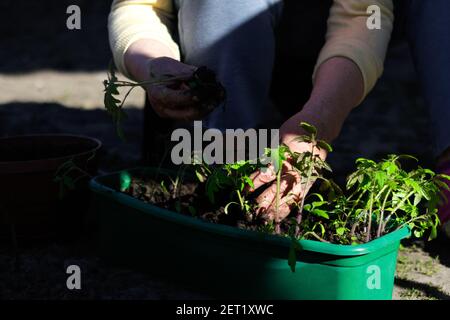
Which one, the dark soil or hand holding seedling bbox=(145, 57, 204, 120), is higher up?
hand holding seedling bbox=(145, 57, 204, 120)

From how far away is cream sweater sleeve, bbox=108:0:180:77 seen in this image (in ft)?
5.05

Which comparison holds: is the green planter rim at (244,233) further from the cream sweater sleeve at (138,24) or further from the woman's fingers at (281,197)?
the cream sweater sleeve at (138,24)

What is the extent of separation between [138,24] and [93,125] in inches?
43.0

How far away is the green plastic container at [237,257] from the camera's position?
117 cm

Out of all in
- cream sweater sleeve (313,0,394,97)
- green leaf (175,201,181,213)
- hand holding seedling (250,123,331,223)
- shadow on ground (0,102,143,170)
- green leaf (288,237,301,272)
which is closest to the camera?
green leaf (288,237,301,272)

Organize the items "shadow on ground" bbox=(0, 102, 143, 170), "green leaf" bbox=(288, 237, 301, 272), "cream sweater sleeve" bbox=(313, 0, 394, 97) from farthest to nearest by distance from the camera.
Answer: "shadow on ground" bbox=(0, 102, 143, 170) → "cream sweater sleeve" bbox=(313, 0, 394, 97) → "green leaf" bbox=(288, 237, 301, 272)

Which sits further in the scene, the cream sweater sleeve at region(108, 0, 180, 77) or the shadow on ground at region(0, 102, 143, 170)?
the shadow on ground at region(0, 102, 143, 170)

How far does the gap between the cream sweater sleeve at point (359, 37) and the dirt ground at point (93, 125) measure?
45 cm

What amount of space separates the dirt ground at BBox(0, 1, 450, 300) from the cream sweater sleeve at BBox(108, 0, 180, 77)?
469 mm

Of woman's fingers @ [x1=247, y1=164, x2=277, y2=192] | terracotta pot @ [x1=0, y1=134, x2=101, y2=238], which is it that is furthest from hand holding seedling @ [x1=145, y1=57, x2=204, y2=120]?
terracotta pot @ [x1=0, y1=134, x2=101, y2=238]

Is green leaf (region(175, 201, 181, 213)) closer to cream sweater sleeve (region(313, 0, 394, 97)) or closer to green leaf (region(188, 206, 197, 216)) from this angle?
green leaf (region(188, 206, 197, 216))

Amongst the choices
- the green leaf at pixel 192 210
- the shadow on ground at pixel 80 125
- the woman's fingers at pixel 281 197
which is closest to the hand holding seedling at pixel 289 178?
the woman's fingers at pixel 281 197
